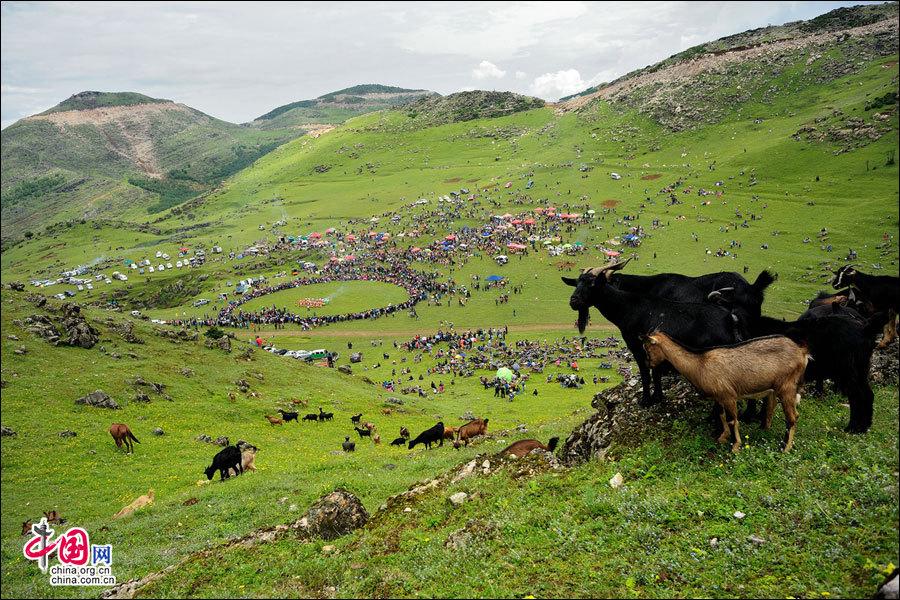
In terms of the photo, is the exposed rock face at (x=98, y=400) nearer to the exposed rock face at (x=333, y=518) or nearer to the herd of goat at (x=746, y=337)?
the exposed rock face at (x=333, y=518)

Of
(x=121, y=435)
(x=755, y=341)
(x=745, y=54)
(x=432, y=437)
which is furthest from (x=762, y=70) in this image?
(x=121, y=435)

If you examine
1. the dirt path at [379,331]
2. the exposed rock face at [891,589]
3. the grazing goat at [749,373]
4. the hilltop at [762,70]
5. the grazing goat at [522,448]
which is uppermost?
the hilltop at [762,70]

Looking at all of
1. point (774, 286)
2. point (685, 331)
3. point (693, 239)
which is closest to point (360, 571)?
point (685, 331)

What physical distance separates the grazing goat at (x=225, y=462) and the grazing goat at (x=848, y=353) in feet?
72.2

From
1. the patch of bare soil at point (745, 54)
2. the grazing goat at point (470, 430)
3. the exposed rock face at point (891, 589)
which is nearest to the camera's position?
the exposed rock face at point (891, 589)

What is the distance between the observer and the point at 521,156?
178 metres

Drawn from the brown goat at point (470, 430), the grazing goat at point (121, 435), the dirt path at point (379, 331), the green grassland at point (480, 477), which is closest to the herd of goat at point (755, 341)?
the green grassland at point (480, 477)

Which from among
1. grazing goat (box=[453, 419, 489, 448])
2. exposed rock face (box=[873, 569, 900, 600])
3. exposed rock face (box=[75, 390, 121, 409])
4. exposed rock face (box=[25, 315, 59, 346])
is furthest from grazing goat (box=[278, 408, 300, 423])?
exposed rock face (box=[873, 569, 900, 600])

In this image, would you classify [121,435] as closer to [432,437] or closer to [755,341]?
[432,437]

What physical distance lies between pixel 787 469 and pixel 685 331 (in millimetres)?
3738

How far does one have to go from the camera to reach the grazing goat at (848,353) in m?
9.05

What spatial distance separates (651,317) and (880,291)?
172 inches

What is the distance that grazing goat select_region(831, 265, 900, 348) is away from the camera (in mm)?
9227

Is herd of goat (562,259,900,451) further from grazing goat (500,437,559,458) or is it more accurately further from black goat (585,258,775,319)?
grazing goat (500,437,559,458)
